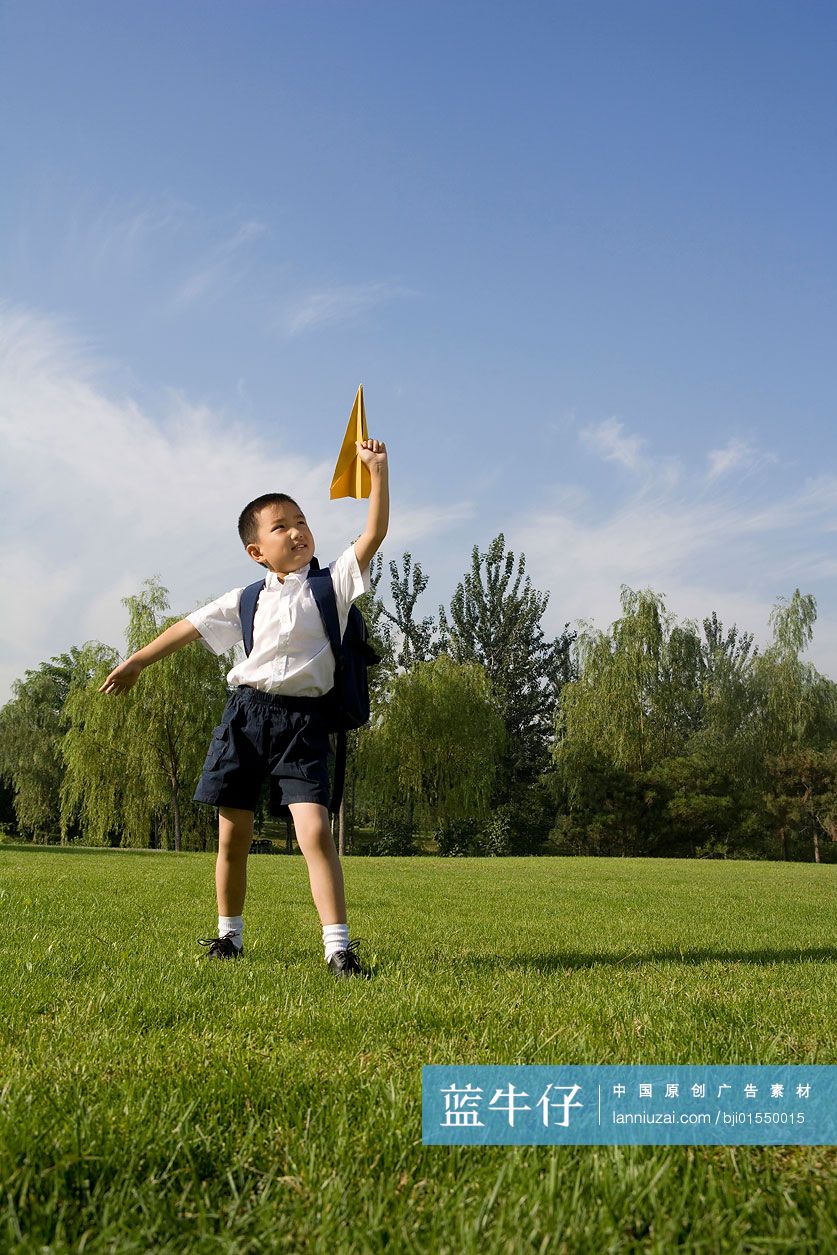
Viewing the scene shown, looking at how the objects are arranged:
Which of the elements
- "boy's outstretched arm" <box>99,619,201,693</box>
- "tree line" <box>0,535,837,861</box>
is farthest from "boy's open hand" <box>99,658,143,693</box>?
"tree line" <box>0,535,837,861</box>

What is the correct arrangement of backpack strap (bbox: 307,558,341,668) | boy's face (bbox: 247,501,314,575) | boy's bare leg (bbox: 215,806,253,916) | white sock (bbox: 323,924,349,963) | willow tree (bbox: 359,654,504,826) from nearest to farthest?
white sock (bbox: 323,924,349,963) < backpack strap (bbox: 307,558,341,668) < boy's bare leg (bbox: 215,806,253,916) < boy's face (bbox: 247,501,314,575) < willow tree (bbox: 359,654,504,826)

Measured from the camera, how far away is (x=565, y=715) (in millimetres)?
34469

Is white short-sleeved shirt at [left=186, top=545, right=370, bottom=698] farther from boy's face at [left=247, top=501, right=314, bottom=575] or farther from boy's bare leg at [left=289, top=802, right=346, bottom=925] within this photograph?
boy's bare leg at [left=289, top=802, right=346, bottom=925]

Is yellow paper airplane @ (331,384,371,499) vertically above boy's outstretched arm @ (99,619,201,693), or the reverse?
yellow paper airplane @ (331,384,371,499)

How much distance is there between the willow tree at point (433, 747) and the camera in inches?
1168

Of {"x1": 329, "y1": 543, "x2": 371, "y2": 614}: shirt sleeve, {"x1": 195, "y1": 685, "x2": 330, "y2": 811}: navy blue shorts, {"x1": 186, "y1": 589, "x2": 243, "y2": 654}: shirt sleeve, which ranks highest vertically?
{"x1": 329, "y1": 543, "x2": 371, "y2": 614}: shirt sleeve

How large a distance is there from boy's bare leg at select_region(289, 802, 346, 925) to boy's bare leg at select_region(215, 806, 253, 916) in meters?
0.41

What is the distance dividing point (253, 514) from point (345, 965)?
6.91 ft

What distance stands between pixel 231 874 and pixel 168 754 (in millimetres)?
23049

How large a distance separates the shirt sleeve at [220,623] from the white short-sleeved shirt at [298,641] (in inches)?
9.5

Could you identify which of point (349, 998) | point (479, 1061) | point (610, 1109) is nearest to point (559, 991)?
point (349, 998)

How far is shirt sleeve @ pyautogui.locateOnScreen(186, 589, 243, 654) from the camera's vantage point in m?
4.45

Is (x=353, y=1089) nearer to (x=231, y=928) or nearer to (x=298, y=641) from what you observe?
(x=298, y=641)

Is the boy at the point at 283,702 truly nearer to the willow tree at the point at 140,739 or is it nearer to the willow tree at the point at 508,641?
the willow tree at the point at 140,739
